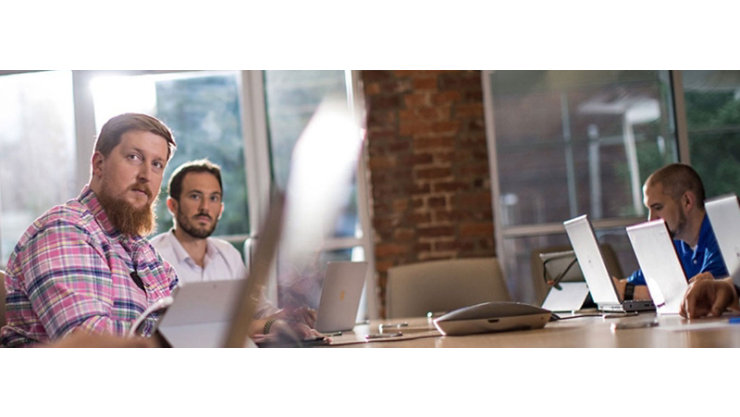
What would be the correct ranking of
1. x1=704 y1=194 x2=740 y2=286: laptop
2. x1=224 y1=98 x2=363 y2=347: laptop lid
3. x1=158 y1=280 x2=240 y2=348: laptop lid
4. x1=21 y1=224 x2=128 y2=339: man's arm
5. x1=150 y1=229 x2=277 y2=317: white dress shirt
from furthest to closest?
x1=150 y1=229 x2=277 y2=317: white dress shirt
x1=704 y1=194 x2=740 y2=286: laptop
x1=21 y1=224 x2=128 y2=339: man's arm
x1=158 y1=280 x2=240 y2=348: laptop lid
x1=224 y1=98 x2=363 y2=347: laptop lid

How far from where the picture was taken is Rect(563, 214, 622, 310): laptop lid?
2.61 metres

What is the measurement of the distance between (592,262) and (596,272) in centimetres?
4

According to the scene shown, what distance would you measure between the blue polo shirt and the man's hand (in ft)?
1.79

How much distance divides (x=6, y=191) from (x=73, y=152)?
574 mm

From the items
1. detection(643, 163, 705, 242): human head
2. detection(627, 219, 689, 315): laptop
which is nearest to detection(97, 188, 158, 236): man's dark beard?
detection(627, 219, 689, 315): laptop

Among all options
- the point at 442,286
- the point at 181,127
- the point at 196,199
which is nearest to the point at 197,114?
the point at 181,127

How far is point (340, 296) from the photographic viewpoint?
8.98ft

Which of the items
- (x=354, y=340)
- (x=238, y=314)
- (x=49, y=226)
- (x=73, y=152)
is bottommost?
(x=354, y=340)

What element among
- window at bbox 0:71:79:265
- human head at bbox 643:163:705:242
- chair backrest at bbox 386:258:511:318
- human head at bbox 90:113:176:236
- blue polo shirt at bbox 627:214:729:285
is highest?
window at bbox 0:71:79:265

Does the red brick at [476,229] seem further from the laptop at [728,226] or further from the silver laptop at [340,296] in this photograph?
the laptop at [728,226]

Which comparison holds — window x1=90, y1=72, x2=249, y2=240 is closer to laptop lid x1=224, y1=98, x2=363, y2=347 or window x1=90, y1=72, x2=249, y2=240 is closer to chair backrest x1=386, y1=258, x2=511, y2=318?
chair backrest x1=386, y1=258, x2=511, y2=318

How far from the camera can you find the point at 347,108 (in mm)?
5195
